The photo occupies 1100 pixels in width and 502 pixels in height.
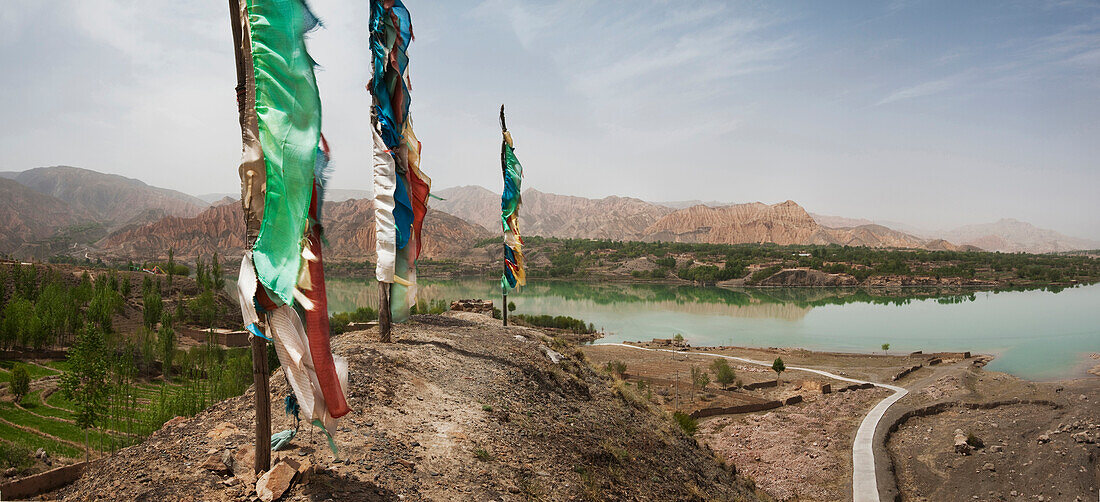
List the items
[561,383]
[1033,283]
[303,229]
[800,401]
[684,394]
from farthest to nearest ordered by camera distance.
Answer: [1033,283]
[684,394]
[800,401]
[561,383]
[303,229]

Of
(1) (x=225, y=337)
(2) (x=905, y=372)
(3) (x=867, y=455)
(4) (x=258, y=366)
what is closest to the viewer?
(4) (x=258, y=366)

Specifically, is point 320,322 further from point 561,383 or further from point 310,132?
point 561,383

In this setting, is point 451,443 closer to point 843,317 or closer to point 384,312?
point 384,312

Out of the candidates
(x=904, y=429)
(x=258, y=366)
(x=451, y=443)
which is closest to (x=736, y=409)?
(x=904, y=429)

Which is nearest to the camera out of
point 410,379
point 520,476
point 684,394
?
point 520,476

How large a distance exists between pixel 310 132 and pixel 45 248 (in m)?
205

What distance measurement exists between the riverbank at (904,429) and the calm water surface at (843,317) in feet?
46.0

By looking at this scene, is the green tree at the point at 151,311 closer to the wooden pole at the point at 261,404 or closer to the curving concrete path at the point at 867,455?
the wooden pole at the point at 261,404

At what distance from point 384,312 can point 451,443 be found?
3.99 m

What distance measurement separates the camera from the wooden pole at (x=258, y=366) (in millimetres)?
4523

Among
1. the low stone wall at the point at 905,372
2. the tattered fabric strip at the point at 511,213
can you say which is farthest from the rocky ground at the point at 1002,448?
the tattered fabric strip at the point at 511,213

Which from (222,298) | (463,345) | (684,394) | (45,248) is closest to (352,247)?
(45,248)

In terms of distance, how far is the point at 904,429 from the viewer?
67.3 ft

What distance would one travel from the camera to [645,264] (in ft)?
390
